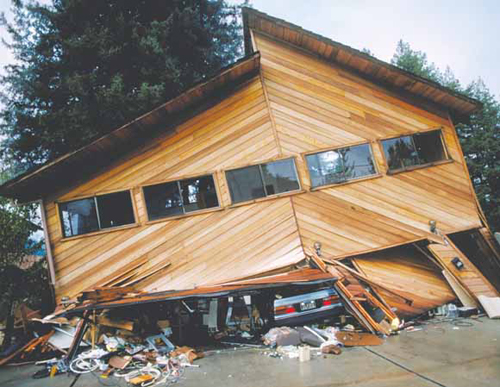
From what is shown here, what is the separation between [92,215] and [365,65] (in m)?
9.22

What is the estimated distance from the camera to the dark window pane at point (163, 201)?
28.3 feet

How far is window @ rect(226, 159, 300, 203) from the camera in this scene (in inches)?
343

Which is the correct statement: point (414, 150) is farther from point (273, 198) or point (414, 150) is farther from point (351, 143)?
point (273, 198)

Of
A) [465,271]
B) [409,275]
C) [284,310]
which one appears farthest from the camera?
[409,275]

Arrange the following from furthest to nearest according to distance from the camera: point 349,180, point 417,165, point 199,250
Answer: point 417,165 < point 349,180 < point 199,250

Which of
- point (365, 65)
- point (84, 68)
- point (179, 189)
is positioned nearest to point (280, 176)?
point (179, 189)

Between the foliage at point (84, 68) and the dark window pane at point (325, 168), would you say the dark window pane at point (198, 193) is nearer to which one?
the dark window pane at point (325, 168)

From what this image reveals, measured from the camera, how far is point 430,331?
6.29 m

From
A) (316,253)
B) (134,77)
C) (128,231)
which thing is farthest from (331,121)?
(134,77)

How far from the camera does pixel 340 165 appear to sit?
29.4ft

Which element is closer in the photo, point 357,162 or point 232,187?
point 232,187

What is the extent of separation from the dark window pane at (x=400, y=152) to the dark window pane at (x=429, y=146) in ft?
0.66

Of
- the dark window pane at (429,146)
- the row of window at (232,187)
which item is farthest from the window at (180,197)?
the dark window pane at (429,146)

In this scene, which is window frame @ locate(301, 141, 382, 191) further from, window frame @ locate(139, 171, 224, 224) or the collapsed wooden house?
window frame @ locate(139, 171, 224, 224)
